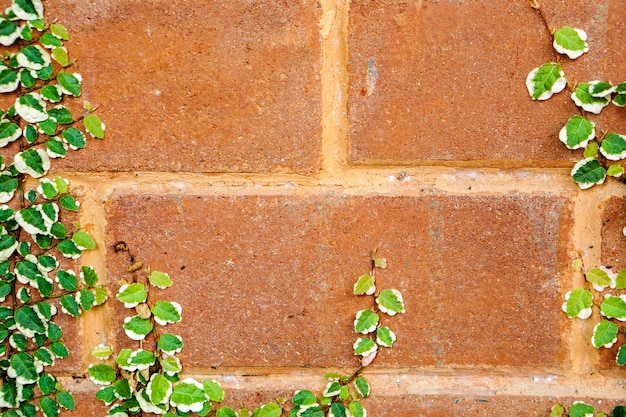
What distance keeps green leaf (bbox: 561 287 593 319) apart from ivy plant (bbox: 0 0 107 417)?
493 millimetres

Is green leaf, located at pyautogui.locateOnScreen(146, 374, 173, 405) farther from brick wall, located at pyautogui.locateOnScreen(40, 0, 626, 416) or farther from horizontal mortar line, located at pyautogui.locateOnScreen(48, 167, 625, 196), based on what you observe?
horizontal mortar line, located at pyautogui.locateOnScreen(48, 167, 625, 196)

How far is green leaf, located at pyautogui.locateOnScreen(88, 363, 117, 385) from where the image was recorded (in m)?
0.59

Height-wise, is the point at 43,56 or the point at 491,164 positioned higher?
the point at 43,56

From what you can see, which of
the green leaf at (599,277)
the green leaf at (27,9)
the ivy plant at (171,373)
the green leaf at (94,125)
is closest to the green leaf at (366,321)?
the ivy plant at (171,373)

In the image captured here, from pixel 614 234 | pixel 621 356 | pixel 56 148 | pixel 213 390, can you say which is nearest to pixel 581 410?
pixel 621 356

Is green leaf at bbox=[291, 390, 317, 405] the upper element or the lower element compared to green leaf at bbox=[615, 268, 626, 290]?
lower

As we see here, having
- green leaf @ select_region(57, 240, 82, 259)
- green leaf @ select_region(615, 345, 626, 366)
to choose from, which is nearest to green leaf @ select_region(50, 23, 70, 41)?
green leaf @ select_region(57, 240, 82, 259)

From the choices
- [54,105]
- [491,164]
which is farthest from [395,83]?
[54,105]

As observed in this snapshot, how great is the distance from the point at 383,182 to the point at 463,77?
0.13 metres

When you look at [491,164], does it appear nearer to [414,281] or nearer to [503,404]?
[414,281]

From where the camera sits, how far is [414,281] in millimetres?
575

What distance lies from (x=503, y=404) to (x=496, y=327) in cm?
9

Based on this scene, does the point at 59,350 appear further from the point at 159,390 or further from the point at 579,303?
the point at 579,303

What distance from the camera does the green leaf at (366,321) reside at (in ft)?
1.87
